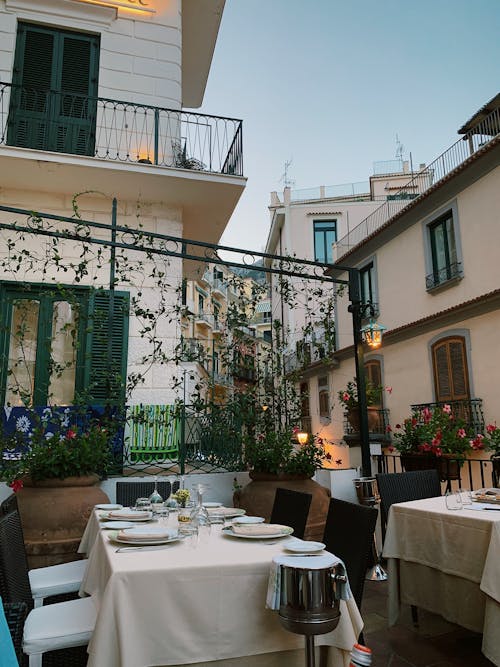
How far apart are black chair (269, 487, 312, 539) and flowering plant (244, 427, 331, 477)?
1017 millimetres

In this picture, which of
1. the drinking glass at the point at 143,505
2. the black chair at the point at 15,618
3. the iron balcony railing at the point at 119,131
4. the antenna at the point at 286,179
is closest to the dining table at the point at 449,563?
the drinking glass at the point at 143,505

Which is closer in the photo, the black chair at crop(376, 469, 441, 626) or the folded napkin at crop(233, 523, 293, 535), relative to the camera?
the folded napkin at crop(233, 523, 293, 535)

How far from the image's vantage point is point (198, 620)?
182cm

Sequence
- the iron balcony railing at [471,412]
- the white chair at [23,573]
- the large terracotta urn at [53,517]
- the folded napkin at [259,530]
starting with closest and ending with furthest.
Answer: the white chair at [23,573], the folded napkin at [259,530], the large terracotta urn at [53,517], the iron balcony railing at [471,412]

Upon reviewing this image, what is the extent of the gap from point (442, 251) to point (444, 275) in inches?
26.8

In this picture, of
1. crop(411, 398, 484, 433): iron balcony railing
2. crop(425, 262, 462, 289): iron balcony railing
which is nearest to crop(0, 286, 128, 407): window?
crop(411, 398, 484, 433): iron balcony railing

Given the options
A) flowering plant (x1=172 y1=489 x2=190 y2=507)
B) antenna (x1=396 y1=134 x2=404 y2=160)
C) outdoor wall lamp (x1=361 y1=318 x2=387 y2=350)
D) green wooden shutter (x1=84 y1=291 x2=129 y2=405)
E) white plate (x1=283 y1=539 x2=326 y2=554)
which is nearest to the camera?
white plate (x1=283 y1=539 x2=326 y2=554)

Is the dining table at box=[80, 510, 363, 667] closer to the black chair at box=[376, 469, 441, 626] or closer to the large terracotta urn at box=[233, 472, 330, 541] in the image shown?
the black chair at box=[376, 469, 441, 626]

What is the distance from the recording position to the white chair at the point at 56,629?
2037mm

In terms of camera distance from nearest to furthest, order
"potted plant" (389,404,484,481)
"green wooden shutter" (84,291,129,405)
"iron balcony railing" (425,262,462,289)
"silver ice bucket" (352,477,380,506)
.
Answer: "silver ice bucket" (352,477,380,506), "potted plant" (389,404,484,481), "green wooden shutter" (84,291,129,405), "iron balcony railing" (425,262,462,289)

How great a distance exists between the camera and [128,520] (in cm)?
282

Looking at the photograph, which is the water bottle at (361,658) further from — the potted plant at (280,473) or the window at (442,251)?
the window at (442,251)

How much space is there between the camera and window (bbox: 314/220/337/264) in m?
22.9

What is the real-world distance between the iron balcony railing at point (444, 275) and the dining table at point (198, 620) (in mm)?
10598
